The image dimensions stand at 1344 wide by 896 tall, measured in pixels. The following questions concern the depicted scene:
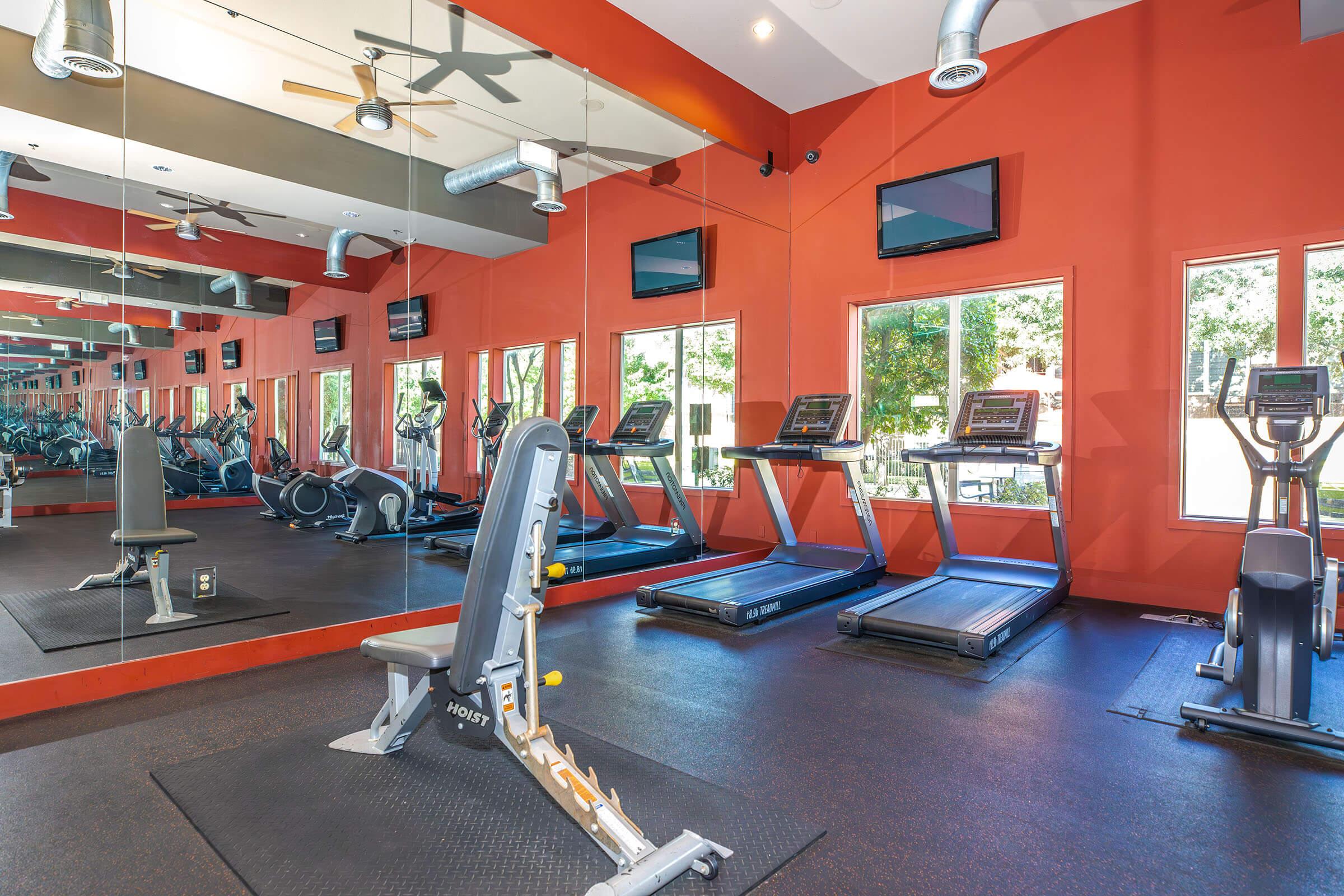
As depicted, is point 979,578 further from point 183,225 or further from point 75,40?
point 75,40

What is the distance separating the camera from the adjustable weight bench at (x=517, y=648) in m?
1.94

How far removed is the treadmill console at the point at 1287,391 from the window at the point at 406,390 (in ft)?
15.0

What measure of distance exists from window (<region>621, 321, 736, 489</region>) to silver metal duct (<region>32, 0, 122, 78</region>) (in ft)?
11.5

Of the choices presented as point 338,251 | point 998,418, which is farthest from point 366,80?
point 998,418

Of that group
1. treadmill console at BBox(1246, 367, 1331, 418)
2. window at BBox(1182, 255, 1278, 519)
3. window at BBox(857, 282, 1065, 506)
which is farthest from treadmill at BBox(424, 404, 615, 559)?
window at BBox(1182, 255, 1278, 519)

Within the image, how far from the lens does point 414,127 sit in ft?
13.4

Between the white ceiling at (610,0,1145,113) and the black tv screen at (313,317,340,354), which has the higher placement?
the white ceiling at (610,0,1145,113)

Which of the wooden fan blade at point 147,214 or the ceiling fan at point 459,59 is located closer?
the wooden fan blade at point 147,214

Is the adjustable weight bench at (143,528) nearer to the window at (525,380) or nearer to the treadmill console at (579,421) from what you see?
the window at (525,380)

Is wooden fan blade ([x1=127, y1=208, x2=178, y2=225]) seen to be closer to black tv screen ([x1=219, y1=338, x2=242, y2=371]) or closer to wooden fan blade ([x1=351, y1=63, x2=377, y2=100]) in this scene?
black tv screen ([x1=219, y1=338, x2=242, y2=371])

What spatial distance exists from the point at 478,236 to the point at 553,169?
773 millimetres

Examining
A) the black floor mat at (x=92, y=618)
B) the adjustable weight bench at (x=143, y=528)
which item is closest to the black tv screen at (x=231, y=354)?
the adjustable weight bench at (x=143, y=528)

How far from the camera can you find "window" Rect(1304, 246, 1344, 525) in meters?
4.41

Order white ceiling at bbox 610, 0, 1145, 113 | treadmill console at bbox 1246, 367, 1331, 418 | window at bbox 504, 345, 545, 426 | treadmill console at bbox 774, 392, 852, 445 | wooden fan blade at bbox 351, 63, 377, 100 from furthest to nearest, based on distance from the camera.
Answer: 1. treadmill console at bbox 774, 392, 852, 445
2. white ceiling at bbox 610, 0, 1145, 113
3. window at bbox 504, 345, 545, 426
4. wooden fan blade at bbox 351, 63, 377, 100
5. treadmill console at bbox 1246, 367, 1331, 418
